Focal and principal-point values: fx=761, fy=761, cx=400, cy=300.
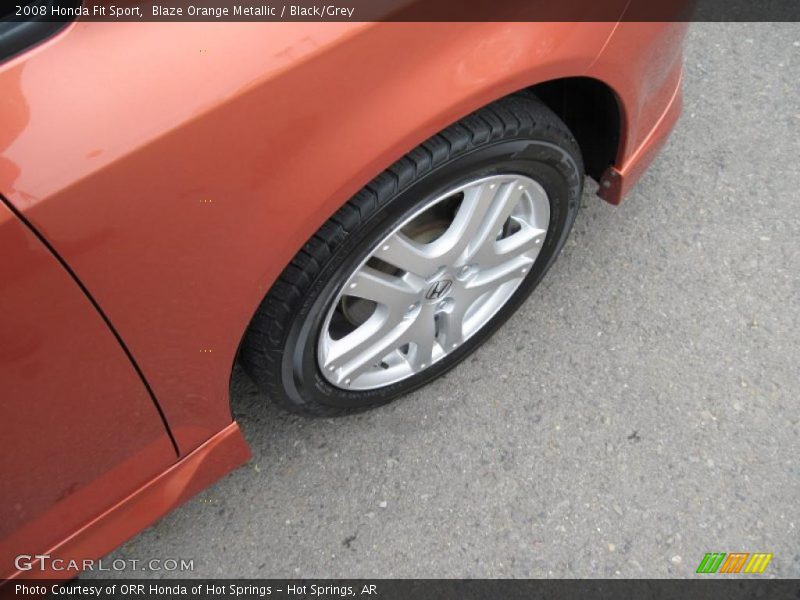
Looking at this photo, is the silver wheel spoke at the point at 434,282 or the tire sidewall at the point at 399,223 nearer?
the tire sidewall at the point at 399,223

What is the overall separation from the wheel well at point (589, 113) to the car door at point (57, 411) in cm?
108

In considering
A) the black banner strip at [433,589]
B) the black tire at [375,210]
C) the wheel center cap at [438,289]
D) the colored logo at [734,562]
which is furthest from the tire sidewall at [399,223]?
the colored logo at [734,562]

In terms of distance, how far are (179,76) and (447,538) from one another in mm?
1220

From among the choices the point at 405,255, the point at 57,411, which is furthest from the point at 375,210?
the point at 57,411

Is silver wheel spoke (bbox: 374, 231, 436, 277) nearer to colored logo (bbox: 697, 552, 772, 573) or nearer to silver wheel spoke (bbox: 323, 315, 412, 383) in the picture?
silver wheel spoke (bbox: 323, 315, 412, 383)

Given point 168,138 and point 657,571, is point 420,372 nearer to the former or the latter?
point 657,571

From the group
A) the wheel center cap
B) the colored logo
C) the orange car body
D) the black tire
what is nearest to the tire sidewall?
the black tire

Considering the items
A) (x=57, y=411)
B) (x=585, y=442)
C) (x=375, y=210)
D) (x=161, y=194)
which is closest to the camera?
(x=161, y=194)

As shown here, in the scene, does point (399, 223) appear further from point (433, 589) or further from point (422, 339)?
point (433, 589)

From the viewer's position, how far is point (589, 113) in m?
1.81

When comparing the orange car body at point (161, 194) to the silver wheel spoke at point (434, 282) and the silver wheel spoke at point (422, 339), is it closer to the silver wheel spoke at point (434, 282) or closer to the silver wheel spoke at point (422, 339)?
the silver wheel spoke at point (434, 282)

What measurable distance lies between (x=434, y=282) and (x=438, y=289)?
4 centimetres

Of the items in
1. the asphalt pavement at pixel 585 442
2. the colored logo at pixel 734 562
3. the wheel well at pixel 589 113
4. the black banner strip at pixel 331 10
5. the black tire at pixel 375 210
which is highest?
the black banner strip at pixel 331 10

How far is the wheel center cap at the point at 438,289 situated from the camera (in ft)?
5.43
